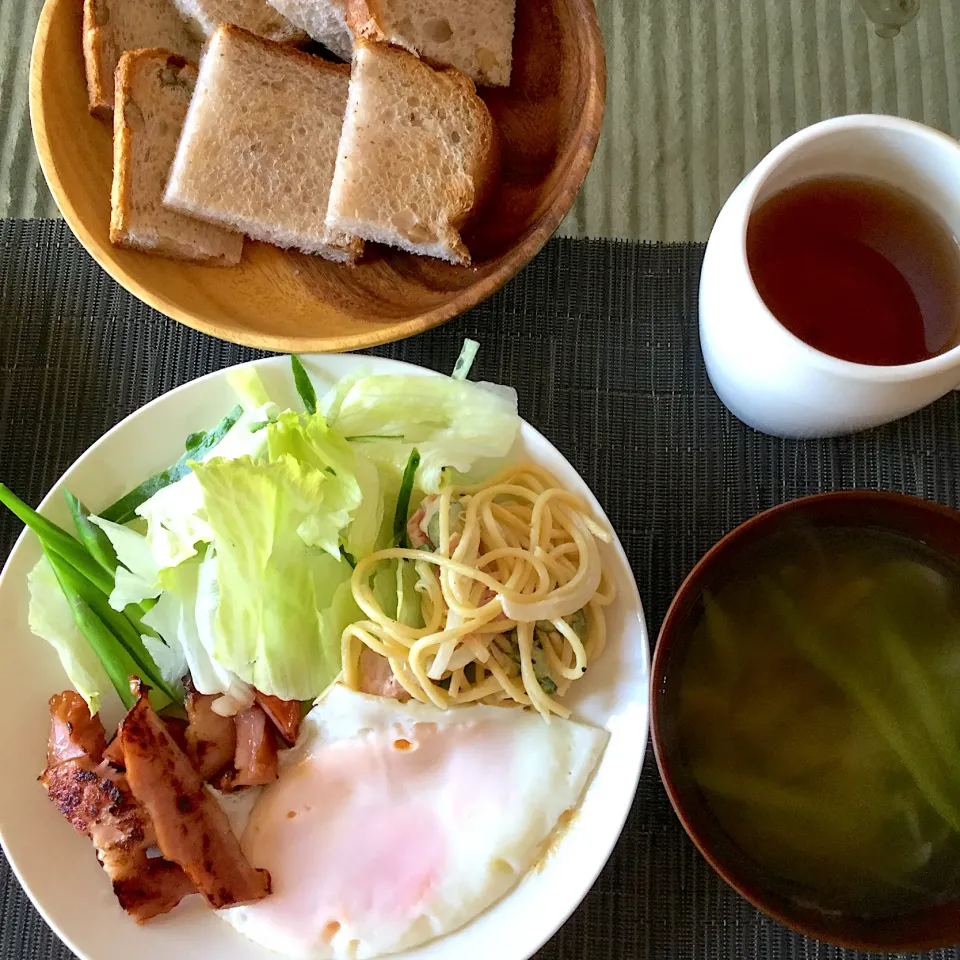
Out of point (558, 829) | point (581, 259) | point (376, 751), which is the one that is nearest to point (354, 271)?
point (581, 259)

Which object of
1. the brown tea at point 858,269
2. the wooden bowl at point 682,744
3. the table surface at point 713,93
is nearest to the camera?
the wooden bowl at point 682,744

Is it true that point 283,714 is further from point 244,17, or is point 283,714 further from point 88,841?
point 244,17

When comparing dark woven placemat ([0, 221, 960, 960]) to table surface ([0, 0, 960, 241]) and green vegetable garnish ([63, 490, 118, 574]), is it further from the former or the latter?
green vegetable garnish ([63, 490, 118, 574])

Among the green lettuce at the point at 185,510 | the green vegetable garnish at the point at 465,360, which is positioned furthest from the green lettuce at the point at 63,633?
the green vegetable garnish at the point at 465,360

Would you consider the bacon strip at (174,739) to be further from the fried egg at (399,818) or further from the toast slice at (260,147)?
the toast slice at (260,147)

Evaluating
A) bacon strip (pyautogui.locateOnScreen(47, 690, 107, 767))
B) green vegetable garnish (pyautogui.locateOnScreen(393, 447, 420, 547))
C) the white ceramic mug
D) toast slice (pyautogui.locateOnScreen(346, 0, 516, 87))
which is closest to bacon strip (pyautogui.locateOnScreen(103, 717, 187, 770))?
bacon strip (pyautogui.locateOnScreen(47, 690, 107, 767))

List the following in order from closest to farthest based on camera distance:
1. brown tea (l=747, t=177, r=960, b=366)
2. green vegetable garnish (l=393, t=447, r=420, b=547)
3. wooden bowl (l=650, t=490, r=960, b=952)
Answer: wooden bowl (l=650, t=490, r=960, b=952) < brown tea (l=747, t=177, r=960, b=366) < green vegetable garnish (l=393, t=447, r=420, b=547)

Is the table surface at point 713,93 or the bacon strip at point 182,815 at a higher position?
the table surface at point 713,93
